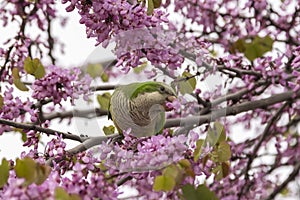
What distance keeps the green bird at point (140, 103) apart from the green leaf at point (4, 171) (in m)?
0.34

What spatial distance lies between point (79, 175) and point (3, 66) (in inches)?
49.9

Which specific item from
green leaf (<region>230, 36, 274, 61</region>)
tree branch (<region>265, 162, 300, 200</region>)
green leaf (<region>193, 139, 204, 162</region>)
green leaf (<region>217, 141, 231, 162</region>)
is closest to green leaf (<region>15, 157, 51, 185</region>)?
green leaf (<region>193, 139, 204, 162</region>)

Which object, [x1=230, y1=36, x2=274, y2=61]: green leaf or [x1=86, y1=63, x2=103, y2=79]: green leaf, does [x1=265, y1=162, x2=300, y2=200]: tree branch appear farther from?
[x1=86, y1=63, x2=103, y2=79]: green leaf

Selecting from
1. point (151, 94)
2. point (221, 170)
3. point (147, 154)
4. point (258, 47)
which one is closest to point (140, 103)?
point (151, 94)

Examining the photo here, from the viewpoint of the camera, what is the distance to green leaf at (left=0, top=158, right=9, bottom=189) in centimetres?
154

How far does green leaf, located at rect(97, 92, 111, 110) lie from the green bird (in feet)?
0.71

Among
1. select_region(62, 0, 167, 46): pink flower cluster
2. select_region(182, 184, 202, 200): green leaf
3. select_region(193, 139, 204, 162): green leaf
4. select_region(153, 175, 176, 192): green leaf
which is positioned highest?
select_region(62, 0, 167, 46): pink flower cluster

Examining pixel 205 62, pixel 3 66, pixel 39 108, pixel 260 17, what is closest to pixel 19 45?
pixel 3 66

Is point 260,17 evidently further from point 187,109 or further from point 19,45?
point 187,109

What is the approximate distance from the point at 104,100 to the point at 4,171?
1.89 ft

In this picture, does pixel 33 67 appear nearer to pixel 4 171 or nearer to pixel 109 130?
pixel 109 130

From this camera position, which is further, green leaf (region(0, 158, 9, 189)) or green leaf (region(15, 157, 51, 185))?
green leaf (region(0, 158, 9, 189))

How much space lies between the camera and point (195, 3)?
349 cm

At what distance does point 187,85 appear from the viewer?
1.80m
